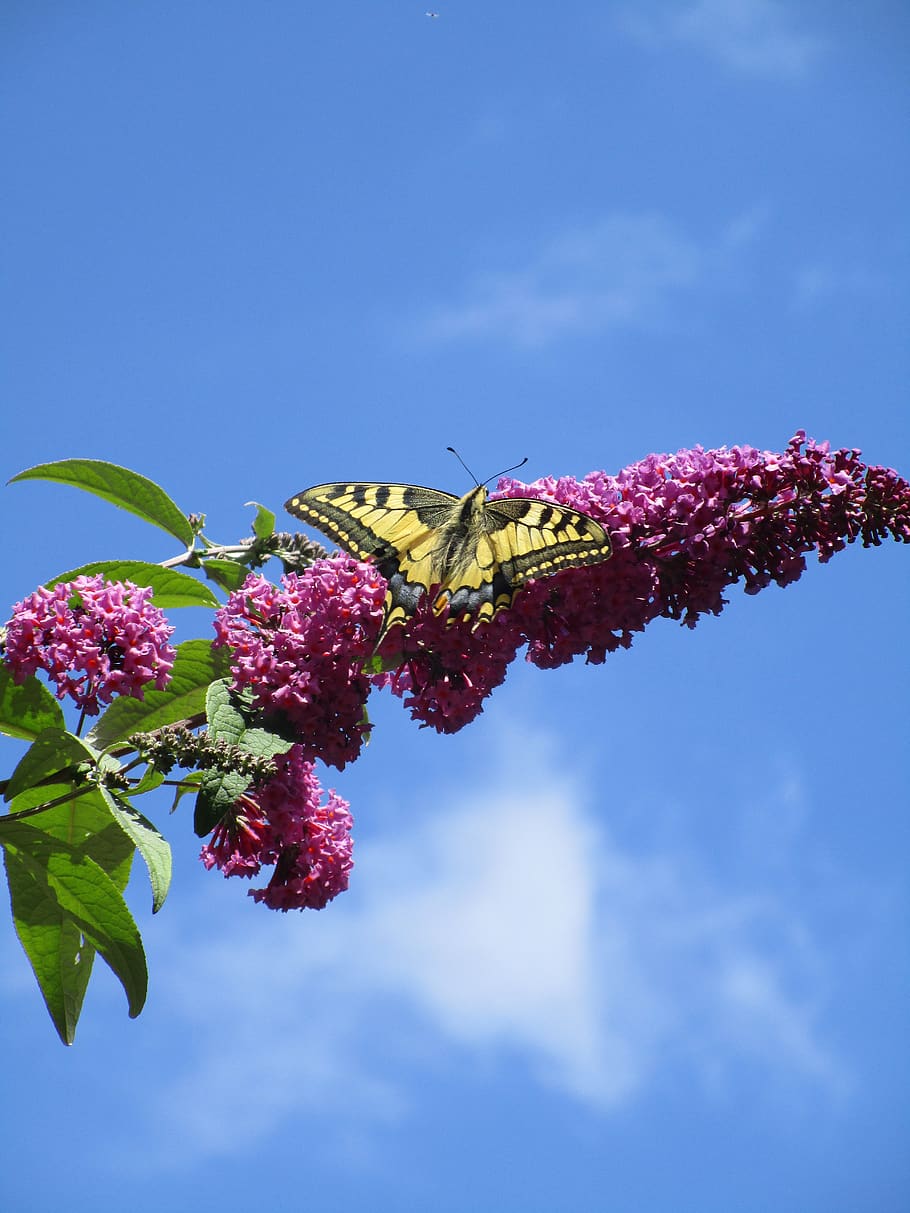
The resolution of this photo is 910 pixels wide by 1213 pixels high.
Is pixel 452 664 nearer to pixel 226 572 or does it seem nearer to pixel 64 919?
pixel 226 572

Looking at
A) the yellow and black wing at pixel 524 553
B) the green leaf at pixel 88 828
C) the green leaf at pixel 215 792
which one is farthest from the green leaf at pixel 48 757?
the yellow and black wing at pixel 524 553

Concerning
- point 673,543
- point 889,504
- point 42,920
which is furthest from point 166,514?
point 889,504

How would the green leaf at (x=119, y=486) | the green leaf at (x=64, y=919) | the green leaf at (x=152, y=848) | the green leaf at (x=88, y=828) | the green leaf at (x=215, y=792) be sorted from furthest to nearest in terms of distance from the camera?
the green leaf at (x=119, y=486) → the green leaf at (x=88, y=828) → the green leaf at (x=64, y=919) → the green leaf at (x=215, y=792) → the green leaf at (x=152, y=848)

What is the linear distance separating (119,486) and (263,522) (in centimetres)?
57

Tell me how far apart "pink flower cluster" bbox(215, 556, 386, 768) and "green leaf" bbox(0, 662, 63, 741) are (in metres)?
0.57

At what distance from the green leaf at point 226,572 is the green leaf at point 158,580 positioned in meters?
0.28

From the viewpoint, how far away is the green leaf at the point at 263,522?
4.50 meters

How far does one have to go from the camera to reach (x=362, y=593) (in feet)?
12.3

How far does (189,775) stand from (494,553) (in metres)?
1.26

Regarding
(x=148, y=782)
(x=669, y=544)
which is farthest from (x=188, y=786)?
(x=669, y=544)

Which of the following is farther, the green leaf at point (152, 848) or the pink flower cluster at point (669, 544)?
the pink flower cluster at point (669, 544)

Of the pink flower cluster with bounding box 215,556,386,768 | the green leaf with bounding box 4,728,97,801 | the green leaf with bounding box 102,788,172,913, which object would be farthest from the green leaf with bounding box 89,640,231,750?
the green leaf with bounding box 102,788,172,913

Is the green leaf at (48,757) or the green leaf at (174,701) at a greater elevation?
the green leaf at (174,701)

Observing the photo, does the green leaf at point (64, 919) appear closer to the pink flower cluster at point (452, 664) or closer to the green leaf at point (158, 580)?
the green leaf at point (158, 580)
